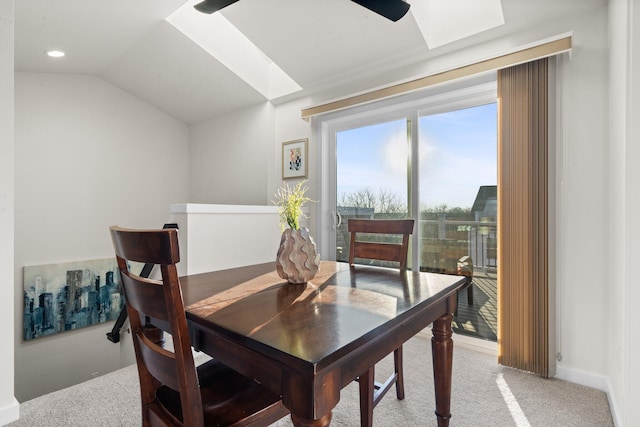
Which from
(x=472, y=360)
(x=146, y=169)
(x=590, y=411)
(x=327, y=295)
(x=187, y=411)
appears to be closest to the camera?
(x=187, y=411)

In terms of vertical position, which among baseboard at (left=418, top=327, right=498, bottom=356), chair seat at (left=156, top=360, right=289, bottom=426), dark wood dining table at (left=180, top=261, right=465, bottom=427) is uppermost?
dark wood dining table at (left=180, top=261, right=465, bottom=427)

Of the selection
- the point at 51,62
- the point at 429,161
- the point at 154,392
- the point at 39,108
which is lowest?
the point at 154,392

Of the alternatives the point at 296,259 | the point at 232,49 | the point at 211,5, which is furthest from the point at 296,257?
the point at 232,49

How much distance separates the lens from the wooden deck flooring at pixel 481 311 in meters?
2.61

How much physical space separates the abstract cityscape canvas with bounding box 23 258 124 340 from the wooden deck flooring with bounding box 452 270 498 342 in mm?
3365

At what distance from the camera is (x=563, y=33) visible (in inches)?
83.7

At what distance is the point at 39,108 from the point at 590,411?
519cm

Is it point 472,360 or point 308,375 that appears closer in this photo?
point 308,375

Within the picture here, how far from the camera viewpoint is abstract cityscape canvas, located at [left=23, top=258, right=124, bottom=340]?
3.53 meters

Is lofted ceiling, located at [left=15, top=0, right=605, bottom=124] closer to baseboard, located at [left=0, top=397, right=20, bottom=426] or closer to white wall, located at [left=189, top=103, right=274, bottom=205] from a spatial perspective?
white wall, located at [left=189, top=103, right=274, bottom=205]

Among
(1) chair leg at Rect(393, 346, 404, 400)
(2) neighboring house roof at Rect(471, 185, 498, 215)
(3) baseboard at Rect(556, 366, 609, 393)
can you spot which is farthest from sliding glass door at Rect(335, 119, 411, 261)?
(3) baseboard at Rect(556, 366, 609, 393)

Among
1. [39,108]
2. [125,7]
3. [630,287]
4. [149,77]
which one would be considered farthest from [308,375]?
[39,108]

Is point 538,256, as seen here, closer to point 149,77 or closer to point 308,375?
point 308,375

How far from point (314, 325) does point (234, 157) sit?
11.7ft
